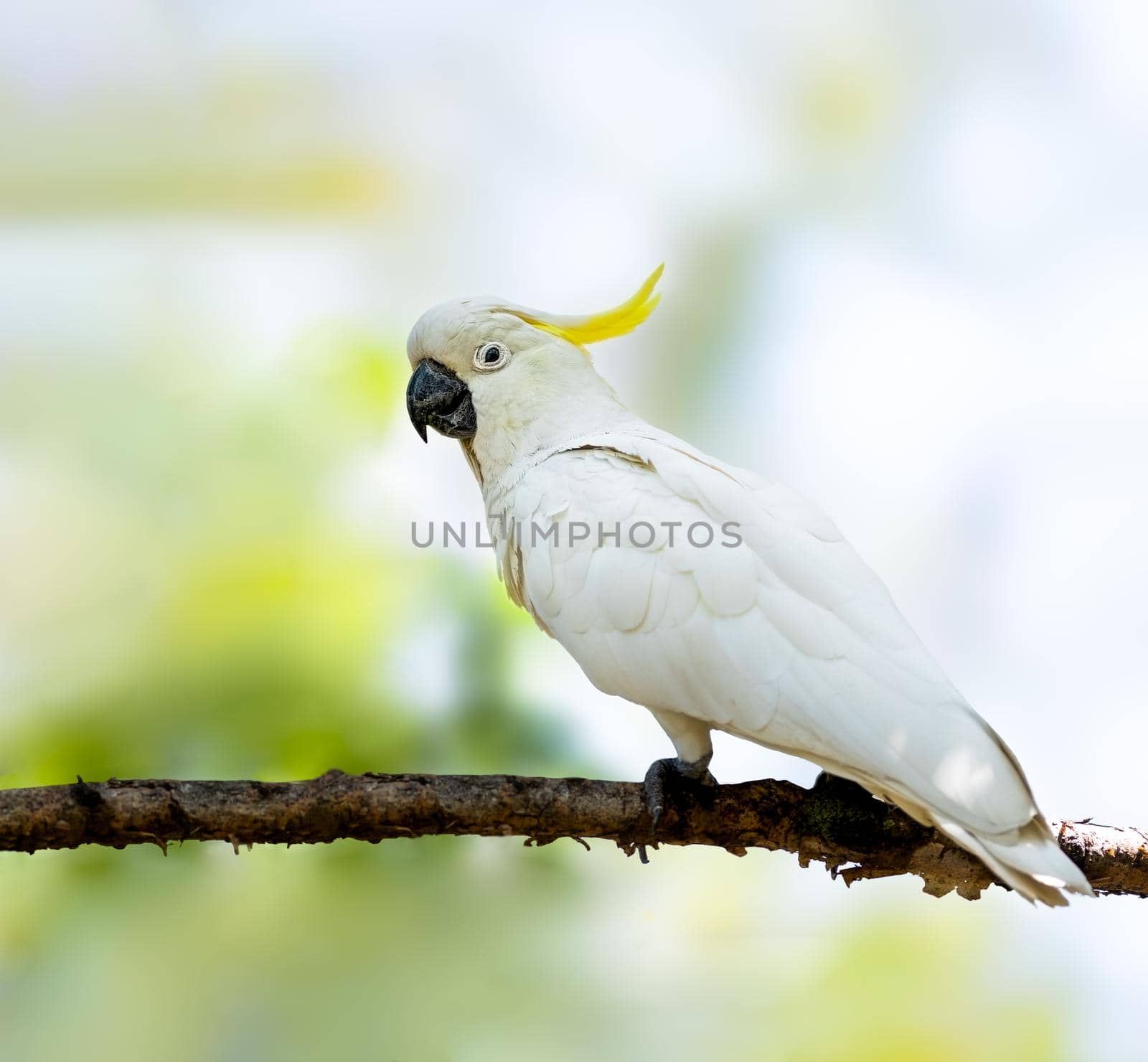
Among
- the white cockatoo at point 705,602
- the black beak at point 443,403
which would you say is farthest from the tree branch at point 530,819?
the black beak at point 443,403

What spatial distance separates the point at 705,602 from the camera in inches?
90.6

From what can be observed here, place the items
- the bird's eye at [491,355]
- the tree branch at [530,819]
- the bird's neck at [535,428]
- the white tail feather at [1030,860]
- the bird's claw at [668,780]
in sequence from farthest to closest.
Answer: the bird's eye at [491,355]
the bird's neck at [535,428]
the bird's claw at [668,780]
the tree branch at [530,819]
the white tail feather at [1030,860]

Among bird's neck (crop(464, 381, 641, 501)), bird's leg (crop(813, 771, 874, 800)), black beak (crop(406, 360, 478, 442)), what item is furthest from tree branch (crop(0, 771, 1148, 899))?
black beak (crop(406, 360, 478, 442))

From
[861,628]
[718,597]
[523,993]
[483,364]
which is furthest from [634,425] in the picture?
[523,993]

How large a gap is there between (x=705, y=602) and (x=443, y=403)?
1013mm

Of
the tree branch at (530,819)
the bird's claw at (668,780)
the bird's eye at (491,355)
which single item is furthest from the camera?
the bird's eye at (491,355)

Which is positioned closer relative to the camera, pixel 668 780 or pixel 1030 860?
pixel 1030 860

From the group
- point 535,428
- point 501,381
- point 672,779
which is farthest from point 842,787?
point 501,381

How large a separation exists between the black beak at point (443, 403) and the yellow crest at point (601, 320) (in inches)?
10.6

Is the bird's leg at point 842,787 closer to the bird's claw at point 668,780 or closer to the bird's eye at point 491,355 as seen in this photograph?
the bird's claw at point 668,780

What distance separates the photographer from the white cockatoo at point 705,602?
80.1 inches

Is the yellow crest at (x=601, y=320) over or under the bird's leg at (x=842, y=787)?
over

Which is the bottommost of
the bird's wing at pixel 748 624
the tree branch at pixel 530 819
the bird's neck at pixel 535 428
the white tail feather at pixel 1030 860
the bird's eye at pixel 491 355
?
the tree branch at pixel 530 819

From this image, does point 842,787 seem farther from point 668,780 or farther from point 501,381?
point 501,381
